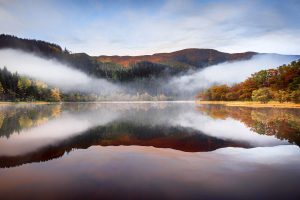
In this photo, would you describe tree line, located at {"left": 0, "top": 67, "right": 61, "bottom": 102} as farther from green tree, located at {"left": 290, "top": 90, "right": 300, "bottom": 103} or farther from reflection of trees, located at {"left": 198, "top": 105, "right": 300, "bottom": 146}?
reflection of trees, located at {"left": 198, "top": 105, "right": 300, "bottom": 146}

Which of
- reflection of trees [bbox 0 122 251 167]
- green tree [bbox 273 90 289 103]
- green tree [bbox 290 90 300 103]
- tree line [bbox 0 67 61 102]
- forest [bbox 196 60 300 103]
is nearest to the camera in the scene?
reflection of trees [bbox 0 122 251 167]

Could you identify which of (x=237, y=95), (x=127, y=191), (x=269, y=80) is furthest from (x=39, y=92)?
(x=127, y=191)

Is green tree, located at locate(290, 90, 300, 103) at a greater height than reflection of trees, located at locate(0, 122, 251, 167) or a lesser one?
lesser

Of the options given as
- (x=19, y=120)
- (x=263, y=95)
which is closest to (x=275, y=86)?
(x=263, y=95)

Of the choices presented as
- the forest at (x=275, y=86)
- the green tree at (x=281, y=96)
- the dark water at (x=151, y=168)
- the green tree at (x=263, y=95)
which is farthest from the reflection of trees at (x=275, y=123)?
the green tree at (x=263, y=95)

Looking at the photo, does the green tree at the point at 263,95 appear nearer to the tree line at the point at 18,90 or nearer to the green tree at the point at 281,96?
the green tree at the point at 281,96

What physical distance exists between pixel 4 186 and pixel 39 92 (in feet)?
428

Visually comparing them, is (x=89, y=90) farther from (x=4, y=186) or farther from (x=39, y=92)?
(x=4, y=186)

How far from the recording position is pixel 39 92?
129875 millimetres

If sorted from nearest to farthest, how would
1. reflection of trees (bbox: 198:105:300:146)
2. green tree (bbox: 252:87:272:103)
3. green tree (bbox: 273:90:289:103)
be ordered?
1. reflection of trees (bbox: 198:105:300:146)
2. green tree (bbox: 273:90:289:103)
3. green tree (bbox: 252:87:272:103)

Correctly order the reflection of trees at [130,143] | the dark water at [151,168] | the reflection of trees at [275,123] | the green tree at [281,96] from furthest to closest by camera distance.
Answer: the green tree at [281,96] → the reflection of trees at [275,123] → the reflection of trees at [130,143] → the dark water at [151,168]

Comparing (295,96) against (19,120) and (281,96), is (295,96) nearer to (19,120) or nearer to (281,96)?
(281,96)

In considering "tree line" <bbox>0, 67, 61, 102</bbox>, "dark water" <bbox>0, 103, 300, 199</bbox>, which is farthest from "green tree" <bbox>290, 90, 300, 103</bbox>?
"tree line" <bbox>0, 67, 61, 102</bbox>

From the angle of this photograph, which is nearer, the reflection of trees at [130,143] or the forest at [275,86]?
the reflection of trees at [130,143]
